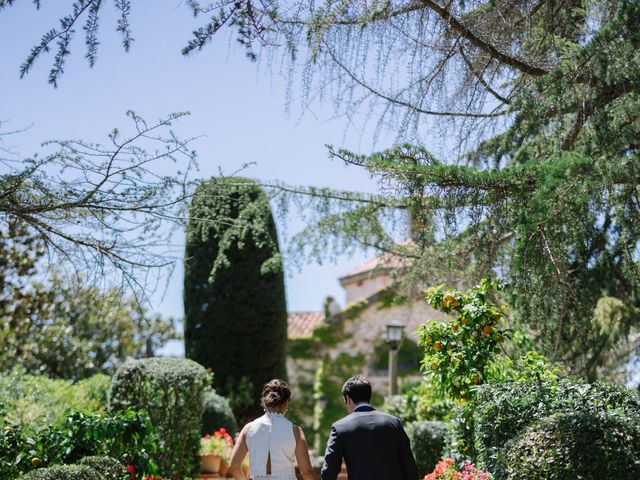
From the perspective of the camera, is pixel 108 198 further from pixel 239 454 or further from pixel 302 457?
pixel 302 457

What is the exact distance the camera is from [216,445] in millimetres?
10336

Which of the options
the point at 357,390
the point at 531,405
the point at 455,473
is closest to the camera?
the point at 357,390

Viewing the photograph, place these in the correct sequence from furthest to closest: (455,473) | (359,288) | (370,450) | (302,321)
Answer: (359,288) → (302,321) → (455,473) → (370,450)

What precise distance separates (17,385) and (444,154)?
8316mm

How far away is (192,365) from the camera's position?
368 inches

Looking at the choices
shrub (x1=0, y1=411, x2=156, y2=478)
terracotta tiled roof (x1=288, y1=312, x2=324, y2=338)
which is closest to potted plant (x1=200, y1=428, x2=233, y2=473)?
shrub (x1=0, y1=411, x2=156, y2=478)

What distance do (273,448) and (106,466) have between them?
191 cm

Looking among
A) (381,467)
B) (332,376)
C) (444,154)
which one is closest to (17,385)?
(332,376)

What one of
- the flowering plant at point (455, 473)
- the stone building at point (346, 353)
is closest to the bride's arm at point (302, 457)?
the flowering plant at point (455, 473)

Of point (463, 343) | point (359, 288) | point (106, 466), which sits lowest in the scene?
point (106, 466)

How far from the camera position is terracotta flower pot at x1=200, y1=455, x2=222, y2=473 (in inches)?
399

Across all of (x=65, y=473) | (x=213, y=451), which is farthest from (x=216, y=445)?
(x=65, y=473)

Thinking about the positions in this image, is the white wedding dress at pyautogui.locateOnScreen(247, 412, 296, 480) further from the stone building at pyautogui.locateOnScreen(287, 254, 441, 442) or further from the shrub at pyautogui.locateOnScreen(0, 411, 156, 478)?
the stone building at pyautogui.locateOnScreen(287, 254, 441, 442)

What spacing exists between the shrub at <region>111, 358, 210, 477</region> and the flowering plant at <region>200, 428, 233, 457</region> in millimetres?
1076
